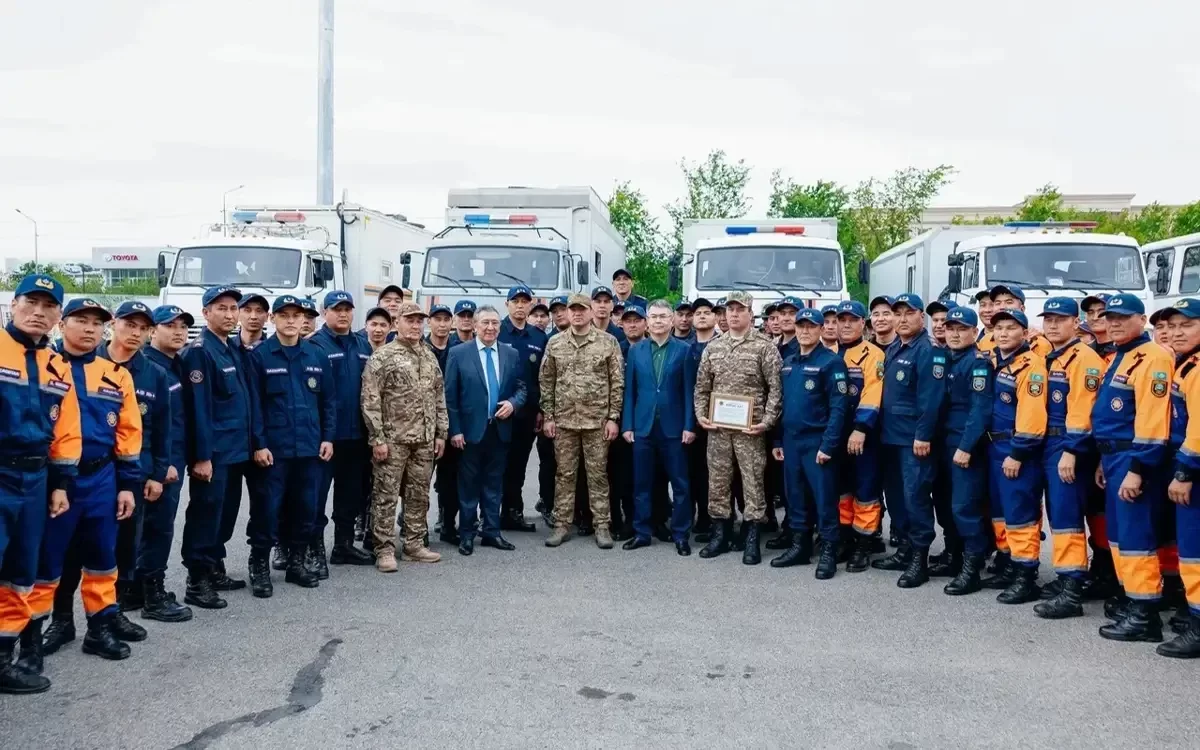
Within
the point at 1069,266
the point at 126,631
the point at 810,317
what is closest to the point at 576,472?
the point at 810,317

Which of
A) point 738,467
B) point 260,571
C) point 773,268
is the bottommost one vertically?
point 260,571

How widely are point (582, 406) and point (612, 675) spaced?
125 inches

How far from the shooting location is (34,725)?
3.89 m

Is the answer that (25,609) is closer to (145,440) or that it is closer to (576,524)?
(145,440)

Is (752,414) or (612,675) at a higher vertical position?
(752,414)

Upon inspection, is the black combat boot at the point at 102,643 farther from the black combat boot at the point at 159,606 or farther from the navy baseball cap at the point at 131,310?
the navy baseball cap at the point at 131,310

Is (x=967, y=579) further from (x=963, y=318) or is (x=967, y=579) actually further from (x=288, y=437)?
(x=288, y=437)

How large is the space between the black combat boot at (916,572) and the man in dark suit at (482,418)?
294cm

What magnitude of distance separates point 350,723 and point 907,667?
270 cm

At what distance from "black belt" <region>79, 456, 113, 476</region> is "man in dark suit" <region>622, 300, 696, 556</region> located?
3.88 meters

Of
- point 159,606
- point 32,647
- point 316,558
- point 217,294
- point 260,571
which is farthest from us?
point 316,558

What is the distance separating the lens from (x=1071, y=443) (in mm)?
5473

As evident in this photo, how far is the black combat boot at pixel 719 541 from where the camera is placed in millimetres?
7047

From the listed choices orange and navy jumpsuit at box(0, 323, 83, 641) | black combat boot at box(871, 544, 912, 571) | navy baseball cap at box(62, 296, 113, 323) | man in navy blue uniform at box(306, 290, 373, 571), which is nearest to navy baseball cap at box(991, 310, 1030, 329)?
black combat boot at box(871, 544, 912, 571)
